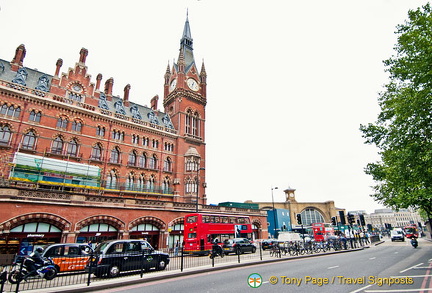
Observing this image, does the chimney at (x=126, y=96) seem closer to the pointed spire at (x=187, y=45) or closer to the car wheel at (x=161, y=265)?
the pointed spire at (x=187, y=45)

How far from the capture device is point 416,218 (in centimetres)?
14212

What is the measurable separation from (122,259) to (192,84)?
39.2 meters

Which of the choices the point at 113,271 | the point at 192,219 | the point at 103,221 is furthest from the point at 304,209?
the point at 113,271

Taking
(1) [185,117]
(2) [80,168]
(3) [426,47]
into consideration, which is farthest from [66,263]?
(1) [185,117]

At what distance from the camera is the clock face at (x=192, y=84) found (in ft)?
150

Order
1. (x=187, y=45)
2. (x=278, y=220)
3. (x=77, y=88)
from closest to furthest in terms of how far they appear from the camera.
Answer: (x=77, y=88), (x=187, y=45), (x=278, y=220)

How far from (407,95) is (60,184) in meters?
32.1

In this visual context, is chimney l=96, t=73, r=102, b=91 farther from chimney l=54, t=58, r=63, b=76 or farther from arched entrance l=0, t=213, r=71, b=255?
arched entrance l=0, t=213, r=71, b=255

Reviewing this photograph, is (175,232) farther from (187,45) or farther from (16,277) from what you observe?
(187,45)

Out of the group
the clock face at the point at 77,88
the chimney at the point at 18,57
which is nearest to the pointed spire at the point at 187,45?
the clock face at the point at 77,88

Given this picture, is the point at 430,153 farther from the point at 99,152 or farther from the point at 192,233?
the point at 99,152

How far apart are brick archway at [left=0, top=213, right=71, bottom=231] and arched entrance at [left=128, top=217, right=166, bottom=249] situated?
617 cm

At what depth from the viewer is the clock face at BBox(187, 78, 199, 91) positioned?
150ft

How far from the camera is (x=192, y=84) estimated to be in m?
46.3
